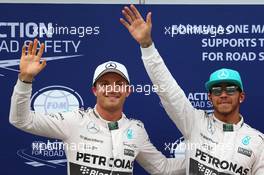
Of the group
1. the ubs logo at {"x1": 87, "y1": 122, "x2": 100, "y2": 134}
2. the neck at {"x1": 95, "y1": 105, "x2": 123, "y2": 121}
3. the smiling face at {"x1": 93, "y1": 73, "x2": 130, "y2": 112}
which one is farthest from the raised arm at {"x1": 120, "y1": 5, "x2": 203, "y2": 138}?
the ubs logo at {"x1": 87, "y1": 122, "x2": 100, "y2": 134}

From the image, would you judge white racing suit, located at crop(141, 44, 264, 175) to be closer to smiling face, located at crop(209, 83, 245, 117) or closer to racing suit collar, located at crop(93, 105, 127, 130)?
smiling face, located at crop(209, 83, 245, 117)

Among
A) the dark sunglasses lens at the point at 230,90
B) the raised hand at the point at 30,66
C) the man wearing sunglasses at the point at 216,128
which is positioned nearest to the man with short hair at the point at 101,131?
the raised hand at the point at 30,66

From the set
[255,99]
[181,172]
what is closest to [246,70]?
[255,99]

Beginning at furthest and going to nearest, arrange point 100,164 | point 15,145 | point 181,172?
point 15,145 < point 181,172 < point 100,164

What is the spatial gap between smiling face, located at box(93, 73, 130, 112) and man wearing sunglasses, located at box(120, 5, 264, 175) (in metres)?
0.18

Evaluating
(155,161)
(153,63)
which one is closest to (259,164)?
(155,161)

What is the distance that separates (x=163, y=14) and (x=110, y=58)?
479 millimetres

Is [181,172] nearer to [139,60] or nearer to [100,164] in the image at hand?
[100,164]

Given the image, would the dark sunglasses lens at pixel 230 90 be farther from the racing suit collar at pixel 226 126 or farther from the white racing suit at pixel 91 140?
the white racing suit at pixel 91 140

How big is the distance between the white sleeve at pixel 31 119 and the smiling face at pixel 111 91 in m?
0.20

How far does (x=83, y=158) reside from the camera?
8.52 ft

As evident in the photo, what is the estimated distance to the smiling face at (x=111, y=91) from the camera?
2617 mm

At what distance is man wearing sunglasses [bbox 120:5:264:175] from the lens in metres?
2.59

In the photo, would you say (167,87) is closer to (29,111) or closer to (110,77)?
(110,77)
